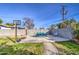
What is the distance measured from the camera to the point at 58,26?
77.8 inches

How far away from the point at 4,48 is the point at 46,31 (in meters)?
0.52

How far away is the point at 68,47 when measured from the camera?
196cm

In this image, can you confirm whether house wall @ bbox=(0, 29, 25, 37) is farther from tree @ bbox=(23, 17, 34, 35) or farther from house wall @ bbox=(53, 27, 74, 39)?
house wall @ bbox=(53, 27, 74, 39)

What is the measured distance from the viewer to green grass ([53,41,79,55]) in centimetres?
196

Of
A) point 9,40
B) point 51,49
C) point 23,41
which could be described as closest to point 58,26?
point 51,49

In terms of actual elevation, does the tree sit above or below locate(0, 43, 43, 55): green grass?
above

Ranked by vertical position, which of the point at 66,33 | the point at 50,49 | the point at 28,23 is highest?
the point at 28,23

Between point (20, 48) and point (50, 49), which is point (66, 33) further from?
point (20, 48)

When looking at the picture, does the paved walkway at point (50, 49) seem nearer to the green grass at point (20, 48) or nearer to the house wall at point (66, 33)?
the green grass at point (20, 48)

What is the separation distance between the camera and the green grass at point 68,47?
6.41 ft

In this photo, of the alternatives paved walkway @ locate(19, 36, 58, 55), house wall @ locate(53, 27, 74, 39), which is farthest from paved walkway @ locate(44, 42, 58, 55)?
house wall @ locate(53, 27, 74, 39)

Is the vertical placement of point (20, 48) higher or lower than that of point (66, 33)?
lower

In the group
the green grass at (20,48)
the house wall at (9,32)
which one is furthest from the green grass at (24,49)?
the house wall at (9,32)

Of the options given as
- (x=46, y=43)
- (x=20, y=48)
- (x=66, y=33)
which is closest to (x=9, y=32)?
(x=20, y=48)
